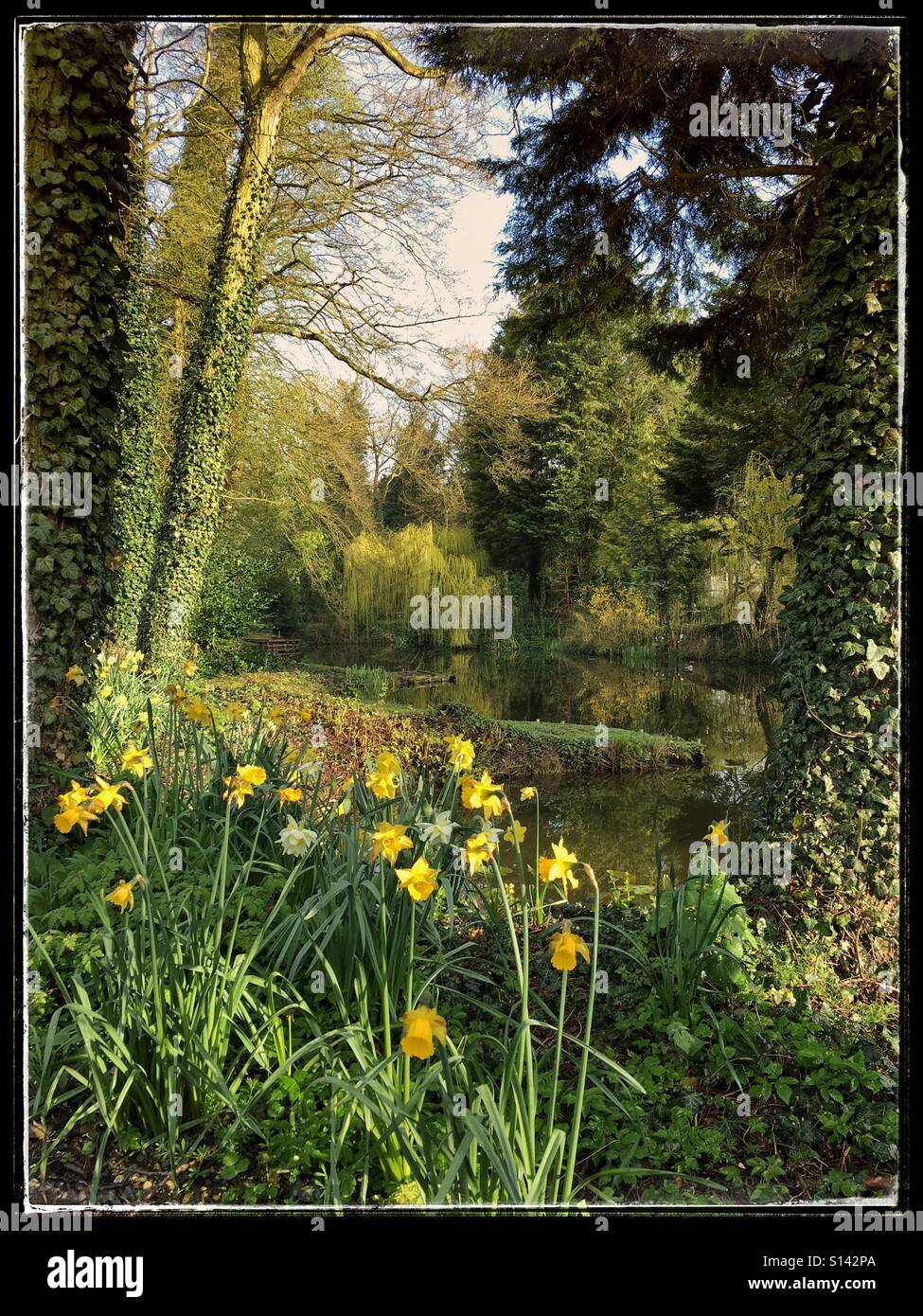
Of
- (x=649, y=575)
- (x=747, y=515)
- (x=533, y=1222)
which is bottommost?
(x=533, y=1222)

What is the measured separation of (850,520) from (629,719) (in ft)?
7.39

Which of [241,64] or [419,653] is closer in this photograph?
[241,64]

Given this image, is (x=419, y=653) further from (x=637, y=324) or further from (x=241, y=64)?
(x=241, y=64)

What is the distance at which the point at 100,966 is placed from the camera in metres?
1.92

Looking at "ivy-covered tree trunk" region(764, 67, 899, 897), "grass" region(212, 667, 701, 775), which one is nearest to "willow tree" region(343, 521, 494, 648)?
"grass" region(212, 667, 701, 775)

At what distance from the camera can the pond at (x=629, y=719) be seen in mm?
4488

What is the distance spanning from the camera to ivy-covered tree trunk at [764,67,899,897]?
8.90 ft

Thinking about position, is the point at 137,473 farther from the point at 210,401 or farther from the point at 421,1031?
the point at 421,1031

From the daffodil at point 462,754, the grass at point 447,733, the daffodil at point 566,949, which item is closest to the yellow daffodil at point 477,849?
the daffodil at point 566,949

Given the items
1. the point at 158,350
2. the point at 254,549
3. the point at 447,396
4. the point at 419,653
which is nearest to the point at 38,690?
the point at 254,549

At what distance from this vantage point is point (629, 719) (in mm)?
4820

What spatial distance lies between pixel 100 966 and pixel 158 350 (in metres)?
3.69

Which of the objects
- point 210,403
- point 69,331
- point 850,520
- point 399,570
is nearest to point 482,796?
point 850,520

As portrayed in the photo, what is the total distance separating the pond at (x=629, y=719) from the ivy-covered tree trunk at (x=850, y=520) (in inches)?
56.0
